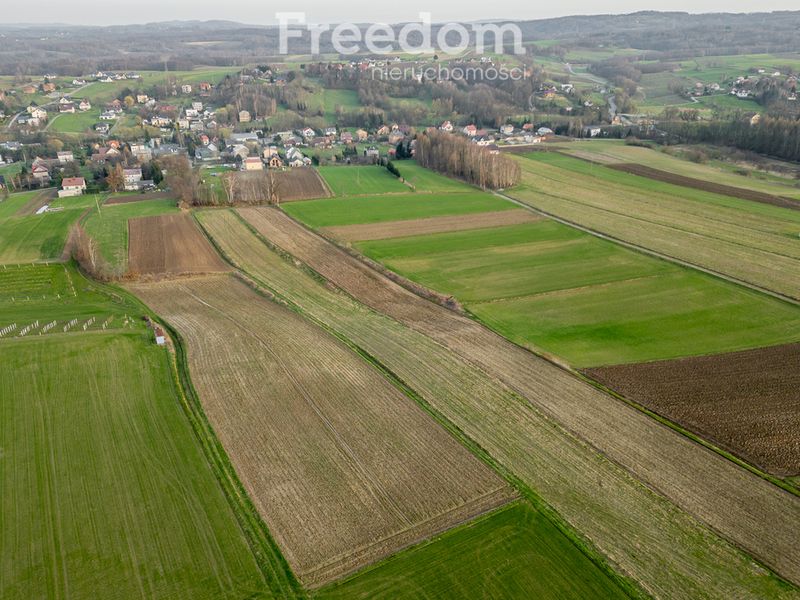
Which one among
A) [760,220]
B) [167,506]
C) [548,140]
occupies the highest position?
[548,140]

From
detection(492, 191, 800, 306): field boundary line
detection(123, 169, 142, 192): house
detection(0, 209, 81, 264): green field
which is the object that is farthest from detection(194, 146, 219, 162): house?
detection(492, 191, 800, 306): field boundary line

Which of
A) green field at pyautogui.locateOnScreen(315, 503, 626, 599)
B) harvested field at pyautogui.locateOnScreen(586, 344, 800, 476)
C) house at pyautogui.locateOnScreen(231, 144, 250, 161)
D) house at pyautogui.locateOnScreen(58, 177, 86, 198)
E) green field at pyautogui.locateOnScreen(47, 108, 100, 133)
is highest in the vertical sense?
green field at pyautogui.locateOnScreen(47, 108, 100, 133)

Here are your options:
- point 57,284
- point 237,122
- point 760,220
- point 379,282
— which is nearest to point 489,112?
point 237,122

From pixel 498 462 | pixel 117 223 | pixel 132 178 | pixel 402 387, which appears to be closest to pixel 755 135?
pixel 402 387

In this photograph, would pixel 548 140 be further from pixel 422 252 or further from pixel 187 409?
pixel 187 409

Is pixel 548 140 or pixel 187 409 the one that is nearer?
pixel 187 409

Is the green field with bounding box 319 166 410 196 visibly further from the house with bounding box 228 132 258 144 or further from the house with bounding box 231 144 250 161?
the house with bounding box 228 132 258 144

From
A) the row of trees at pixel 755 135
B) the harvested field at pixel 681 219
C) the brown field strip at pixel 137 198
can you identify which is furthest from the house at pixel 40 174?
the row of trees at pixel 755 135

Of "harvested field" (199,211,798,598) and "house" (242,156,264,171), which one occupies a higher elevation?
"house" (242,156,264,171)
